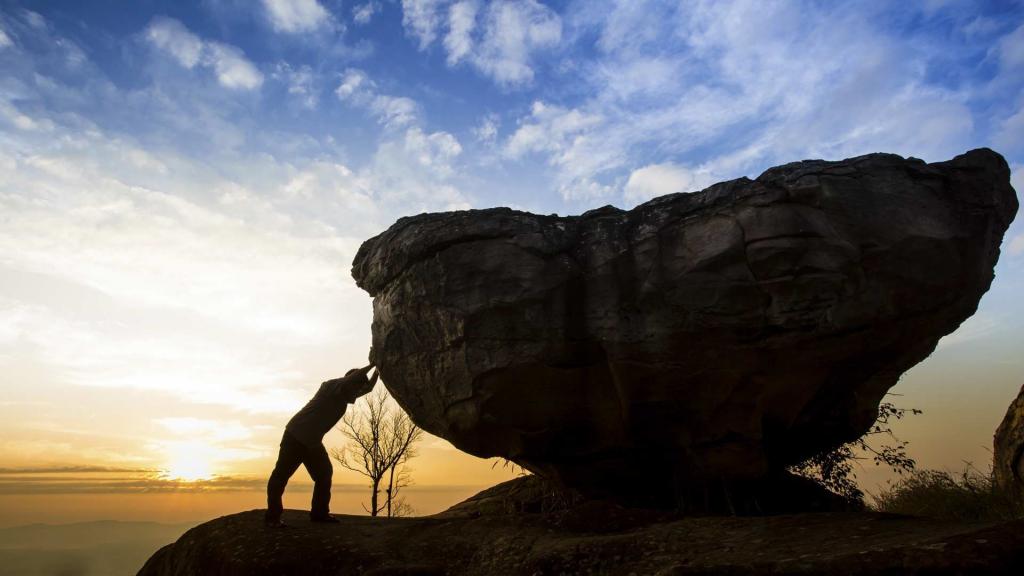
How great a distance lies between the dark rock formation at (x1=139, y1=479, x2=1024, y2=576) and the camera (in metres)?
5.30

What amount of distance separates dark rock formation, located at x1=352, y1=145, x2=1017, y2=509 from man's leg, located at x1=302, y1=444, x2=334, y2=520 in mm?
1625

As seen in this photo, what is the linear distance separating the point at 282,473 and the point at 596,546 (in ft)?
17.5

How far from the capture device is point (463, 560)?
813cm

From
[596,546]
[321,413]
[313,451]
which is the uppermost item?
[321,413]

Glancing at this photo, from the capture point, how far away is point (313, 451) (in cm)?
1017

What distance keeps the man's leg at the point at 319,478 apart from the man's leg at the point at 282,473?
159 millimetres

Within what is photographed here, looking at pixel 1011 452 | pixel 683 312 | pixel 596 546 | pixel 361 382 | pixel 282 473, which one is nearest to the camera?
pixel 596 546

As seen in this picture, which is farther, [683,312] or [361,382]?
[361,382]

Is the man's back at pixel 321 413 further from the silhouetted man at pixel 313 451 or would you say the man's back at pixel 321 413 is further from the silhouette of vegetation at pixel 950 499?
the silhouette of vegetation at pixel 950 499

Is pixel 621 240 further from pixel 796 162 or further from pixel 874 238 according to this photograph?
pixel 874 238

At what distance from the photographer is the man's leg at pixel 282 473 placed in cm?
988

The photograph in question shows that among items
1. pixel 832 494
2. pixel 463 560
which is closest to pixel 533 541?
pixel 463 560

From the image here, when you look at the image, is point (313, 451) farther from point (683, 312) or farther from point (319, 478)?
point (683, 312)

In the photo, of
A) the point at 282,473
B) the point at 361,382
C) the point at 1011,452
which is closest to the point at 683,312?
the point at 361,382
